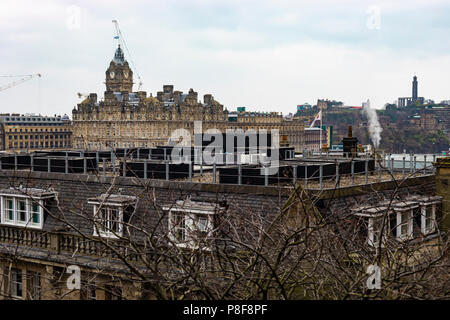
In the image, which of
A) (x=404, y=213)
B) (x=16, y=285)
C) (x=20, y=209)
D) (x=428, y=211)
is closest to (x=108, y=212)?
(x=16, y=285)

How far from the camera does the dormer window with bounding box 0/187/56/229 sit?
21453mm

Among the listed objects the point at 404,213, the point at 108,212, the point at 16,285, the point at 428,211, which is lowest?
the point at 16,285

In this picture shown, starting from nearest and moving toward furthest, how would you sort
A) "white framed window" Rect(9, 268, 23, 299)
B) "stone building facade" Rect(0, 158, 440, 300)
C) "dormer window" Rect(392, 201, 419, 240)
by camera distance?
"stone building facade" Rect(0, 158, 440, 300) → "dormer window" Rect(392, 201, 419, 240) → "white framed window" Rect(9, 268, 23, 299)

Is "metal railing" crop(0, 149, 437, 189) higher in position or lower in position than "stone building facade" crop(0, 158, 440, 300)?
higher

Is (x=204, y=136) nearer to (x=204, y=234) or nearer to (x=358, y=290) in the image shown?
(x=204, y=234)

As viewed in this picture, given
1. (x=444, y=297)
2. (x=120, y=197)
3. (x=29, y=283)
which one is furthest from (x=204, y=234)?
(x=29, y=283)

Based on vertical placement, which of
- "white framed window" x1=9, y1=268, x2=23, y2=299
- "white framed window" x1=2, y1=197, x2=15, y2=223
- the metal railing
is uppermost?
the metal railing

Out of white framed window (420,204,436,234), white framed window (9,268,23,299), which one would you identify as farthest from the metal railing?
white framed window (9,268,23,299)

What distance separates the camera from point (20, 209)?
72.3 feet

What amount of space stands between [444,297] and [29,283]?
14.2 metres

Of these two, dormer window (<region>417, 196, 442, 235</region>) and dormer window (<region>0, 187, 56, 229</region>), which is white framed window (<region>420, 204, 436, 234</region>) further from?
dormer window (<region>0, 187, 56, 229</region>)

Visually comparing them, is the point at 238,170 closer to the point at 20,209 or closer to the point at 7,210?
the point at 20,209
